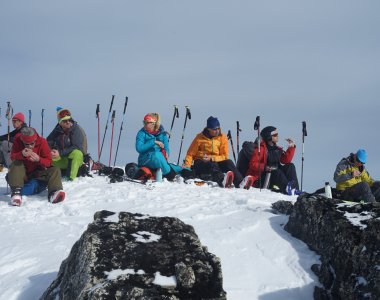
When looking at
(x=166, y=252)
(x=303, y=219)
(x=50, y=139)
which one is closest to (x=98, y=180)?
(x=50, y=139)

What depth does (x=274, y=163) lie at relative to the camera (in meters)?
11.7

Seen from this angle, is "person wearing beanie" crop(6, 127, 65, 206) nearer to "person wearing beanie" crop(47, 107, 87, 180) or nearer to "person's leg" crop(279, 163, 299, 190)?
"person wearing beanie" crop(47, 107, 87, 180)

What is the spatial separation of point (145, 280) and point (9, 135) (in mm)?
11033

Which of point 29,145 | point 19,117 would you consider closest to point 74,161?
point 29,145

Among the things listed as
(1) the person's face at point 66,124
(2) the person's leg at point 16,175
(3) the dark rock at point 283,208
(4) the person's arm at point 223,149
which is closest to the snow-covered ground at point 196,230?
(3) the dark rock at point 283,208

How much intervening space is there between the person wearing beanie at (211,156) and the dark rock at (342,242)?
523cm

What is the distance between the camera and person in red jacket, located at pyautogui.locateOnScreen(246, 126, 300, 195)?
11469 mm

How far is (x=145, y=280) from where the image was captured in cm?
404

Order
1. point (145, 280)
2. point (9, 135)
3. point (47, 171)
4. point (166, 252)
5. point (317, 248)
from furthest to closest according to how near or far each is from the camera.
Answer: point (9, 135) < point (47, 171) < point (317, 248) < point (166, 252) < point (145, 280)

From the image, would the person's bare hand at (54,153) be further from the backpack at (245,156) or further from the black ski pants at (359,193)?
the black ski pants at (359,193)

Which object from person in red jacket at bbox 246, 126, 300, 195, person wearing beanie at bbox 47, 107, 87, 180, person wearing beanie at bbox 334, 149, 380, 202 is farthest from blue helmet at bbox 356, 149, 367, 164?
person wearing beanie at bbox 47, 107, 87, 180

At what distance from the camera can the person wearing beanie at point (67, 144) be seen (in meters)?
10.5

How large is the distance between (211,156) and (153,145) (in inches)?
64.1

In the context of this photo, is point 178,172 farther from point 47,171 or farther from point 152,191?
point 47,171
